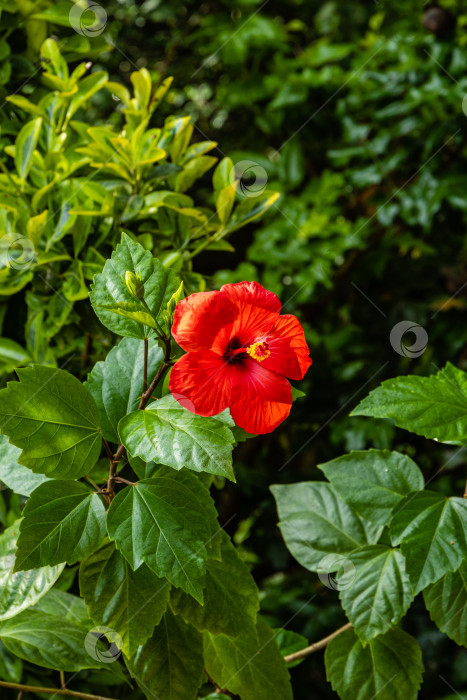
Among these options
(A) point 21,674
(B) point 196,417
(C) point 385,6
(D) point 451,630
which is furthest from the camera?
(C) point 385,6

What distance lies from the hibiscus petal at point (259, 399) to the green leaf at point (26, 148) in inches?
15.6

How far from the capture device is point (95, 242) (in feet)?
2.51

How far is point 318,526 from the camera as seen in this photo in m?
0.71

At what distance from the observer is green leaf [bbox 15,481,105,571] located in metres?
0.51

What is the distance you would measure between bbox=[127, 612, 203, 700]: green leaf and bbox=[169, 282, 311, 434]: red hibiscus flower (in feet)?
0.79

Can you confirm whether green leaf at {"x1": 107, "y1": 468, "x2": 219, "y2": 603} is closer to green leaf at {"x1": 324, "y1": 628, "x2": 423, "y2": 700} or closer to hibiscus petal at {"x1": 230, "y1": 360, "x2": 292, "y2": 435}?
hibiscus petal at {"x1": 230, "y1": 360, "x2": 292, "y2": 435}

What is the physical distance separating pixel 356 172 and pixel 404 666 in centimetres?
142

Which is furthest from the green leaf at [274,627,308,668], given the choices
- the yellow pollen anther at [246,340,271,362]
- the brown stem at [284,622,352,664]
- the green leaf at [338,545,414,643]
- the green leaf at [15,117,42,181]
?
the green leaf at [15,117,42,181]

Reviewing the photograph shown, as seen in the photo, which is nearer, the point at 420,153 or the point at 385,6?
the point at 420,153

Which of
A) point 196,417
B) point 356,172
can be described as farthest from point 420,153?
point 196,417

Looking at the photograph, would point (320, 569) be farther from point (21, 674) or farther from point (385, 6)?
point (385, 6)

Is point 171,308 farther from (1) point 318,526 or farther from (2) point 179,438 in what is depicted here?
(1) point 318,526

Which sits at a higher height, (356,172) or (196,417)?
(356,172)

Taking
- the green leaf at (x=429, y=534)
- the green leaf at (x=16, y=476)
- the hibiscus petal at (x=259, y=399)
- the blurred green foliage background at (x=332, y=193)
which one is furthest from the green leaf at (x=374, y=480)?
the blurred green foliage background at (x=332, y=193)
